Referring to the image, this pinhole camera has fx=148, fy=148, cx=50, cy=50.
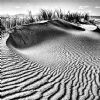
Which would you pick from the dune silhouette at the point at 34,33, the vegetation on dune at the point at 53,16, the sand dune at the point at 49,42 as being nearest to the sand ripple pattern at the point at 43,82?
the sand dune at the point at 49,42

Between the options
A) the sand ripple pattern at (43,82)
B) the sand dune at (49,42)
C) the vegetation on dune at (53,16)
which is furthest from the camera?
the vegetation on dune at (53,16)

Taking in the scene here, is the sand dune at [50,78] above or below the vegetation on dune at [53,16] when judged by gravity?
below

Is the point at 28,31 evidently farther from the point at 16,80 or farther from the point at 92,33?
the point at 16,80

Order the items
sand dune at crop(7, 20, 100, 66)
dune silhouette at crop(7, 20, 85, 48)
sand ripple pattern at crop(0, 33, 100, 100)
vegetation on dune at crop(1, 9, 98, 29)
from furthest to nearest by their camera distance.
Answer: vegetation on dune at crop(1, 9, 98, 29), dune silhouette at crop(7, 20, 85, 48), sand dune at crop(7, 20, 100, 66), sand ripple pattern at crop(0, 33, 100, 100)

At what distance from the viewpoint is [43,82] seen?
3625mm

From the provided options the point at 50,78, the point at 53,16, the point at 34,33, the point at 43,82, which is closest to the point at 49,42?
the point at 34,33

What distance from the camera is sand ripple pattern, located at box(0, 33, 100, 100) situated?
3.04 metres

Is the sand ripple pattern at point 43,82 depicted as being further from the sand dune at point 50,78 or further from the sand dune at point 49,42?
the sand dune at point 49,42

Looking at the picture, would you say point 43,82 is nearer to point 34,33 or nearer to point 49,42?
point 49,42

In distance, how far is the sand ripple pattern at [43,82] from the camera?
3.04 m

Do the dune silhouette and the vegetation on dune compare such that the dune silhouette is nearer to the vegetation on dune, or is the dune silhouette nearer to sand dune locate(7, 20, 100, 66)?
sand dune locate(7, 20, 100, 66)

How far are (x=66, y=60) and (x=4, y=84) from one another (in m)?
3.35

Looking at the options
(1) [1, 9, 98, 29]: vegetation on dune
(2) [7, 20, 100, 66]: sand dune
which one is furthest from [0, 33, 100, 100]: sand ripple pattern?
(1) [1, 9, 98, 29]: vegetation on dune

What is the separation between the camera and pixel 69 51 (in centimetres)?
756
